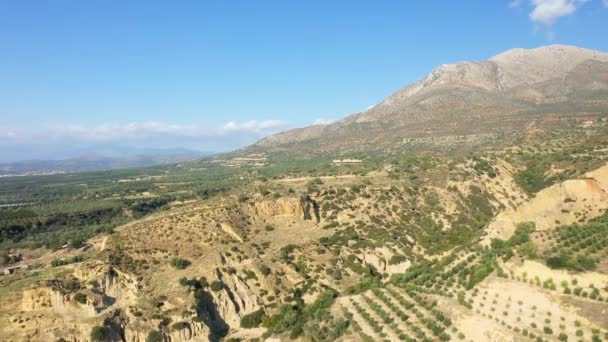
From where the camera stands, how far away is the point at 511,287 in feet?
98.2

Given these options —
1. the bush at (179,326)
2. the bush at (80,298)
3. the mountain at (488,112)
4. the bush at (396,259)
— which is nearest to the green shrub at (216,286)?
the bush at (179,326)

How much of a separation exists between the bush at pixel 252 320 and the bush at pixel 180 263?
837cm

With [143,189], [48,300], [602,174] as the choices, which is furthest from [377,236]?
[143,189]

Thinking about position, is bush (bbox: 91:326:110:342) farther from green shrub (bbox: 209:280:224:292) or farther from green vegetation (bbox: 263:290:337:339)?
green vegetation (bbox: 263:290:337:339)

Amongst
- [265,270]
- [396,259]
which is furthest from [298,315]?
[396,259]

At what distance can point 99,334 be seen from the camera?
33.0 meters

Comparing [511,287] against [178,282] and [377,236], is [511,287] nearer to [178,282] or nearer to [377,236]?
[377,236]

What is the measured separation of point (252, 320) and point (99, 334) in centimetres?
1242

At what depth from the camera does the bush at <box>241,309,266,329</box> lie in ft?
126

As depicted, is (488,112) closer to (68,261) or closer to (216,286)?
(216,286)

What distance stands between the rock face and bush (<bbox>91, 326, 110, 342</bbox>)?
1311 inches

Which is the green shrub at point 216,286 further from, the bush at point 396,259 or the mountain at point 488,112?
the mountain at point 488,112

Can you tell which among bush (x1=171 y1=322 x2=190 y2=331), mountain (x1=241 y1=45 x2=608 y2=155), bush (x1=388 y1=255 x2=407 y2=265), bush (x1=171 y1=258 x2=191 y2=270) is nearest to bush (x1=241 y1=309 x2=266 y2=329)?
bush (x1=171 y1=322 x2=190 y2=331)

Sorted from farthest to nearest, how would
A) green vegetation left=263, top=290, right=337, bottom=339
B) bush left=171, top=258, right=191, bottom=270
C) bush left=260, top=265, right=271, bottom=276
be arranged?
bush left=260, top=265, right=271, bottom=276 → bush left=171, top=258, right=191, bottom=270 → green vegetation left=263, top=290, right=337, bottom=339
